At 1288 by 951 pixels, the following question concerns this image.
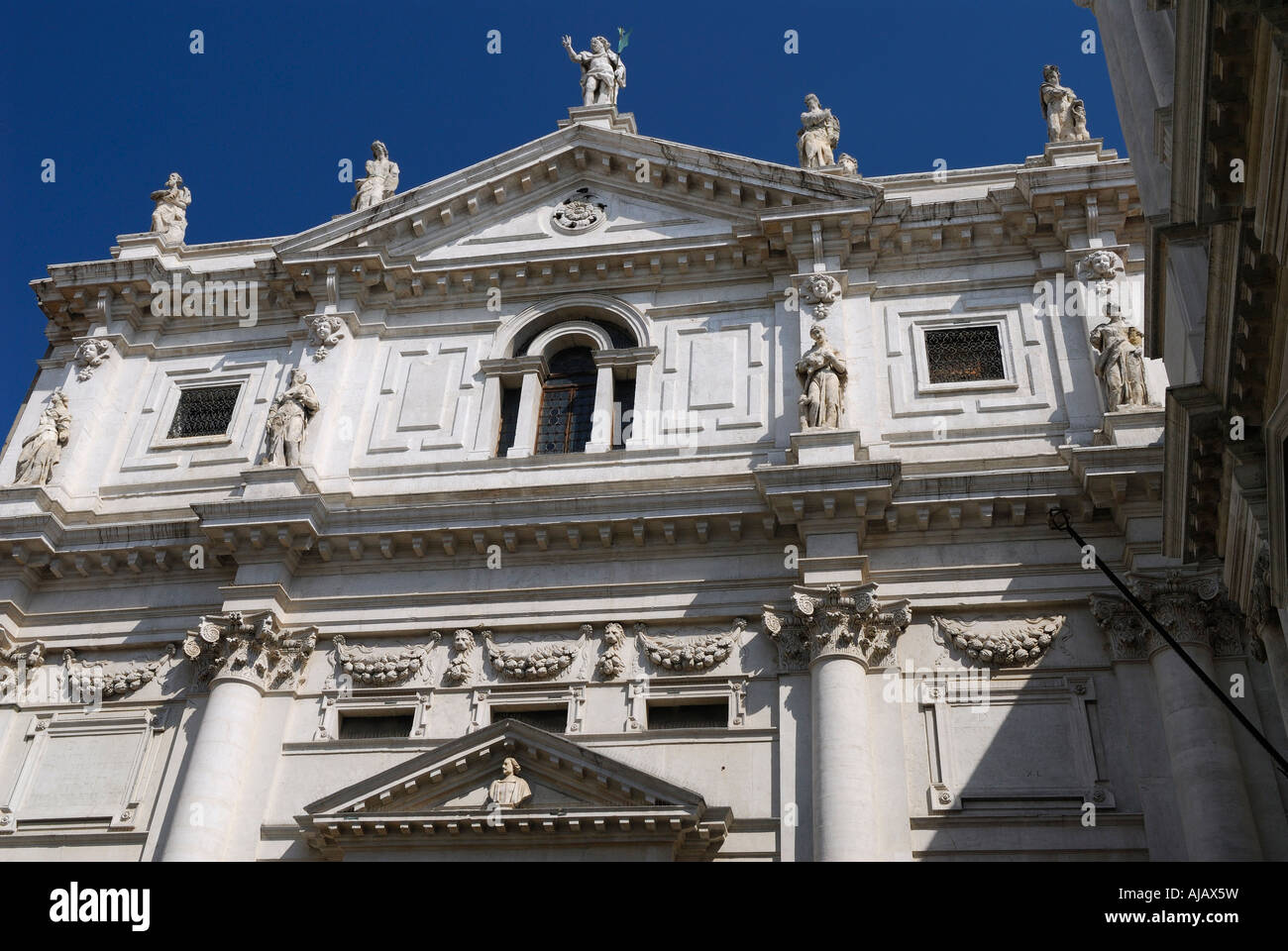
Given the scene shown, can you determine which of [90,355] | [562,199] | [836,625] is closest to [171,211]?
[90,355]

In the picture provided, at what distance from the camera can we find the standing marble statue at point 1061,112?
2395cm

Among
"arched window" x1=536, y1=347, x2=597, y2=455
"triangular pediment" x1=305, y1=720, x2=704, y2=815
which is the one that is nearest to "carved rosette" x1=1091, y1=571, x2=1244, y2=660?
"triangular pediment" x1=305, y1=720, x2=704, y2=815

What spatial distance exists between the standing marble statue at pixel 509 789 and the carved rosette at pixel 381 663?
8.68ft

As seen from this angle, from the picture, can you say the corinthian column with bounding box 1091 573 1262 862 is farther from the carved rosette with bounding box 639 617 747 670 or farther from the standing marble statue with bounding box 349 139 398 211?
the standing marble statue with bounding box 349 139 398 211

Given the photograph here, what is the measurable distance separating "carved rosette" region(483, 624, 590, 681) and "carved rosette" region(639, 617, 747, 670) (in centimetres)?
110

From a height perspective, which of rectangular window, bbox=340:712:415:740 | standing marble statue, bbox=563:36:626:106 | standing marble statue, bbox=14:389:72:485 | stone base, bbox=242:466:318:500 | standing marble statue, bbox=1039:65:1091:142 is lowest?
rectangular window, bbox=340:712:415:740

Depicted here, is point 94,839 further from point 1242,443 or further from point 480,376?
point 1242,443

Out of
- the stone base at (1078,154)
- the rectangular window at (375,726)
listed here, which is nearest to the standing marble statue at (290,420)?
the rectangular window at (375,726)

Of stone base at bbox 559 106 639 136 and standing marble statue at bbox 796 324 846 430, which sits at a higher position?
stone base at bbox 559 106 639 136

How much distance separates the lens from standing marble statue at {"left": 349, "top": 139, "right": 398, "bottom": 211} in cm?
2662

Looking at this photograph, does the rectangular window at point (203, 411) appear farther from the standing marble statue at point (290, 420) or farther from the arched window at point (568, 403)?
the arched window at point (568, 403)

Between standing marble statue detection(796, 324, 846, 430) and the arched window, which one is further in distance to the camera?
the arched window
